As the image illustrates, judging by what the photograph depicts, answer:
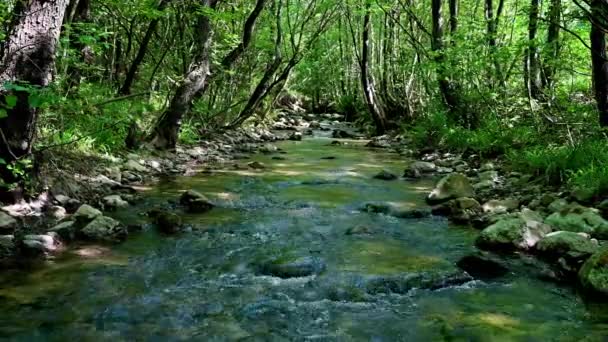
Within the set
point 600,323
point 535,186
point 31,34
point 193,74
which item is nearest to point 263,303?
point 600,323

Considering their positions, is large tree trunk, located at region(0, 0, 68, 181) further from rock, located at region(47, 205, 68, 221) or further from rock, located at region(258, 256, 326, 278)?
rock, located at region(258, 256, 326, 278)

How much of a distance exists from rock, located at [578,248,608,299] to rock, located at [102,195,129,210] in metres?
5.58

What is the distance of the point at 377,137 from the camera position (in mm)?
18344

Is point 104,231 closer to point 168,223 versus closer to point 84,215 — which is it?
point 84,215

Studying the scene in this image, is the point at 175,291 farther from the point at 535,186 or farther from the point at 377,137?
the point at 377,137

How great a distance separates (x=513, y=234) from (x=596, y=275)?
4.43 ft

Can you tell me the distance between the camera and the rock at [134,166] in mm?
9656

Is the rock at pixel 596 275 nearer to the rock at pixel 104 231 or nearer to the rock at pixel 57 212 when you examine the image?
the rock at pixel 104 231

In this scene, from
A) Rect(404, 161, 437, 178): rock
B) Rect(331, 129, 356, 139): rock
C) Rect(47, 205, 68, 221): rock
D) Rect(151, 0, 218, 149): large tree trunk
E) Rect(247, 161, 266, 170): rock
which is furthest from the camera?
Rect(331, 129, 356, 139): rock

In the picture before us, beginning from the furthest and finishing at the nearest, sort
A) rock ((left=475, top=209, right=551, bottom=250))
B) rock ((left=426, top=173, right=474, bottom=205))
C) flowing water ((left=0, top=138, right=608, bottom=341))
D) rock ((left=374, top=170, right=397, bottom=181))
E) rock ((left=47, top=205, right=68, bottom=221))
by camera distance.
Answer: rock ((left=374, top=170, right=397, bottom=181)), rock ((left=426, top=173, right=474, bottom=205)), rock ((left=47, top=205, right=68, bottom=221)), rock ((left=475, top=209, right=551, bottom=250)), flowing water ((left=0, top=138, right=608, bottom=341))

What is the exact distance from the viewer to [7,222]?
571 cm

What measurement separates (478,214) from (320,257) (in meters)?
2.84

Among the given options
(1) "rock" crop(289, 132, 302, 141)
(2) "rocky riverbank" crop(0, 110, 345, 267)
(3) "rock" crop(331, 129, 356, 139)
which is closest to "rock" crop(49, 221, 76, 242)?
(2) "rocky riverbank" crop(0, 110, 345, 267)

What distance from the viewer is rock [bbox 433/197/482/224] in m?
7.37
